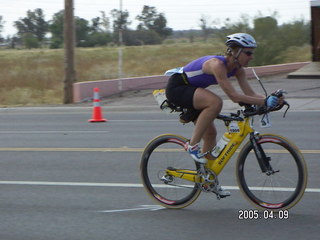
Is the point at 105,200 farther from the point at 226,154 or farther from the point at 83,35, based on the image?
the point at 83,35

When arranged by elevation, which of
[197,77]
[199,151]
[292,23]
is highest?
[292,23]

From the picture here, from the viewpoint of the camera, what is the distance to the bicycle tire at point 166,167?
707 cm

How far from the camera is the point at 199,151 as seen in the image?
685cm

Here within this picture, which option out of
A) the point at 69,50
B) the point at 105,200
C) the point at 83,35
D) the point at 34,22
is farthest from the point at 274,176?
the point at 34,22

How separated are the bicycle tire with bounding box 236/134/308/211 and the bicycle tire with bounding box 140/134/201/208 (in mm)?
571

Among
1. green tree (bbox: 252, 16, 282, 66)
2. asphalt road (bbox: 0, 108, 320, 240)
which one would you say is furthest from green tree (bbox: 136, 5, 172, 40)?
asphalt road (bbox: 0, 108, 320, 240)

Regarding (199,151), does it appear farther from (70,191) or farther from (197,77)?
(70,191)

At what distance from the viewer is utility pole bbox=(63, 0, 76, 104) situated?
23.1 metres

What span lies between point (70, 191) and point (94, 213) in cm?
117

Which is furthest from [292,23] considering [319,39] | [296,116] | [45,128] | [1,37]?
[1,37]

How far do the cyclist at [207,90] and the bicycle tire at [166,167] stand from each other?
0.29m

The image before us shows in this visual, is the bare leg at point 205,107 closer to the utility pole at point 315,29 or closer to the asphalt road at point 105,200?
the asphalt road at point 105,200

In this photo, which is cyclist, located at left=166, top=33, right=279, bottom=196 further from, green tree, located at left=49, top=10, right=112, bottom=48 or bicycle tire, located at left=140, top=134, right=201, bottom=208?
green tree, located at left=49, top=10, right=112, bottom=48

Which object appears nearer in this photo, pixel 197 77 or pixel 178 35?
pixel 197 77
